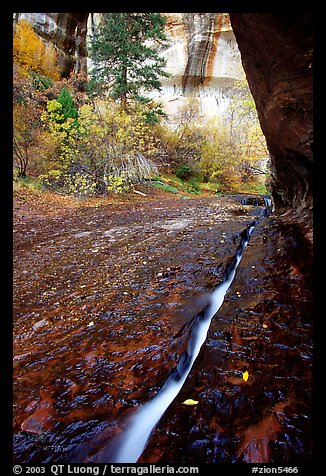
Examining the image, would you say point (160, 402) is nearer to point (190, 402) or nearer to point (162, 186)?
point (190, 402)

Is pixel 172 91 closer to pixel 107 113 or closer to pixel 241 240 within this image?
pixel 107 113

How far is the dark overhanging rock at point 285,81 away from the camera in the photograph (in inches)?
124

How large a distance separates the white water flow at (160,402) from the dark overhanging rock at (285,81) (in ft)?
10.4

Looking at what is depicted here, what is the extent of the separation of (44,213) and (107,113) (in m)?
6.04

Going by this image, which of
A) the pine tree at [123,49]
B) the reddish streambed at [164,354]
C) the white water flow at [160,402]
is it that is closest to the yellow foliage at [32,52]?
the pine tree at [123,49]

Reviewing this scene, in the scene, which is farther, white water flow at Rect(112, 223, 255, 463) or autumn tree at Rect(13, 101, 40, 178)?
autumn tree at Rect(13, 101, 40, 178)

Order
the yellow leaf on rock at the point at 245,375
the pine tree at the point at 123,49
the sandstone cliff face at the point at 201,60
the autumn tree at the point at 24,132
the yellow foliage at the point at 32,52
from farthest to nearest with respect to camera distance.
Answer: the sandstone cliff face at the point at 201,60 < the yellow foliage at the point at 32,52 < the pine tree at the point at 123,49 < the autumn tree at the point at 24,132 < the yellow leaf on rock at the point at 245,375

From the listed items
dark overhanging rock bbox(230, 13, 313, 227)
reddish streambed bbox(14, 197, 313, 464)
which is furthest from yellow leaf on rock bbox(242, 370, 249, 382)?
dark overhanging rock bbox(230, 13, 313, 227)

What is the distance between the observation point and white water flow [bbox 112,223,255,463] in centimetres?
158

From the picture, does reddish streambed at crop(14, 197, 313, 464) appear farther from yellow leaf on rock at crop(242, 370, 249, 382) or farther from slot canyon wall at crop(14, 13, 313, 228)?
slot canyon wall at crop(14, 13, 313, 228)

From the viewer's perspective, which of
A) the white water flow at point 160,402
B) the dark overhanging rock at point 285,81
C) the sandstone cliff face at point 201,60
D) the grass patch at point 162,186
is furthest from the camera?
the sandstone cliff face at point 201,60

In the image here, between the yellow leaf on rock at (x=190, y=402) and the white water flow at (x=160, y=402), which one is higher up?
the yellow leaf on rock at (x=190, y=402)

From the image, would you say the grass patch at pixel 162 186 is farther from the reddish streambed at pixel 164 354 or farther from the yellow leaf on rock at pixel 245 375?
the yellow leaf on rock at pixel 245 375

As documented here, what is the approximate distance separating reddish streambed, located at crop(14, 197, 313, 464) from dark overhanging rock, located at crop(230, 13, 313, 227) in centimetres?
174
